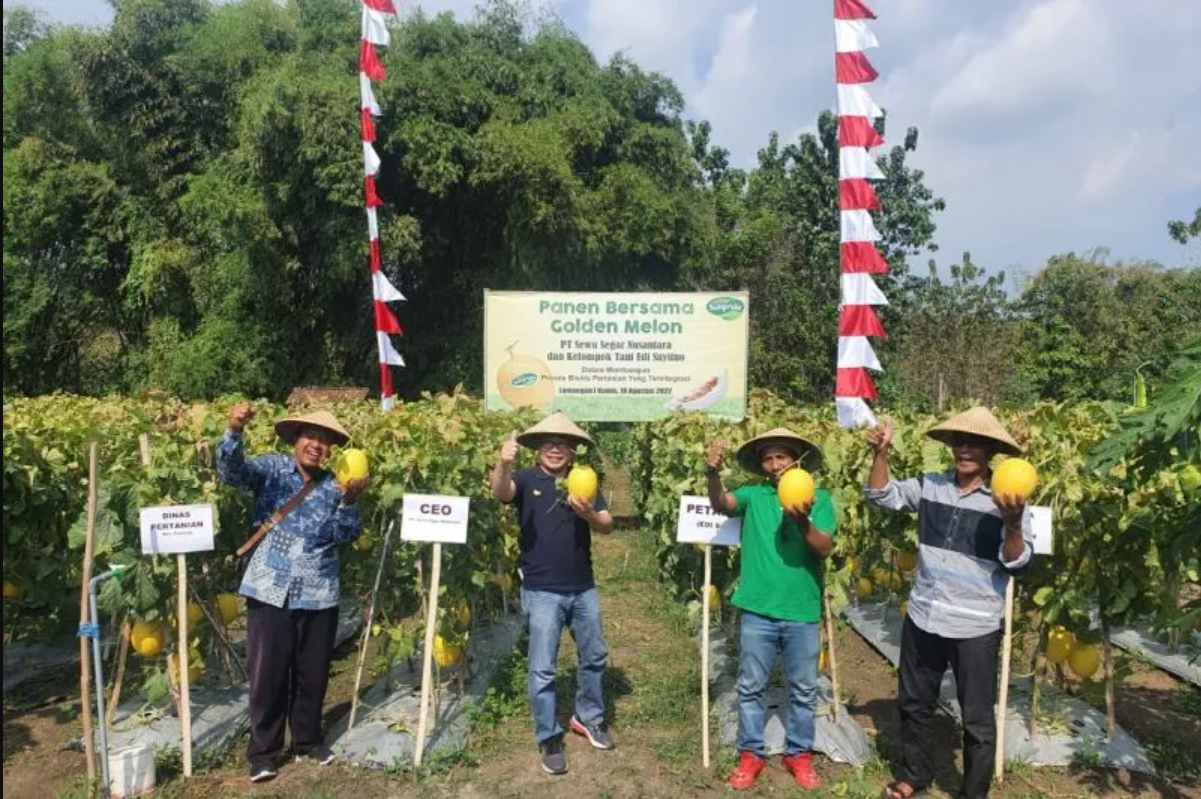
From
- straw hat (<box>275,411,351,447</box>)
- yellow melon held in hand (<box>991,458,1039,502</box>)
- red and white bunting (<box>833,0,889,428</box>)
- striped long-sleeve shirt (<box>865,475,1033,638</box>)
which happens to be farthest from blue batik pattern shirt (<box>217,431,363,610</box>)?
red and white bunting (<box>833,0,889,428</box>)

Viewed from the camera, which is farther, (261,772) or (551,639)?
(551,639)

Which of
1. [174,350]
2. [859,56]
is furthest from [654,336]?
[174,350]

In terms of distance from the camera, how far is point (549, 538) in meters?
4.76

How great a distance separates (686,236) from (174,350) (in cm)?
1290

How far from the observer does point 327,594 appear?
15.4 ft

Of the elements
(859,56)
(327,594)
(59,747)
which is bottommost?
(59,747)

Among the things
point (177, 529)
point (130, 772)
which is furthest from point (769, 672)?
point (130, 772)

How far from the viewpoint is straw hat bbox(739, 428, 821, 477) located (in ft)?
14.6

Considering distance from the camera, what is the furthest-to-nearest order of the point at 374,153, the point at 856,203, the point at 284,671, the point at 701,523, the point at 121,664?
the point at 374,153 < the point at 856,203 < the point at 121,664 < the point at 701,523 < the point at 284,671

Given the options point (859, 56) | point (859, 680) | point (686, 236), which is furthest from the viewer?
point (686, 236)

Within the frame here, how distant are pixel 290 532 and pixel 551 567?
139 cm

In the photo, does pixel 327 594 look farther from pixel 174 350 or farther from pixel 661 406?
pixel 174 350

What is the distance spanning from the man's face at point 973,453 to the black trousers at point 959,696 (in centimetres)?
78

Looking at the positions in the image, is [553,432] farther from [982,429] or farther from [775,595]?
[982,429]
